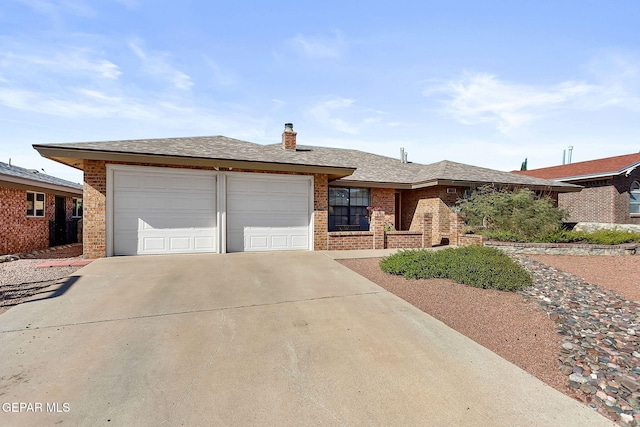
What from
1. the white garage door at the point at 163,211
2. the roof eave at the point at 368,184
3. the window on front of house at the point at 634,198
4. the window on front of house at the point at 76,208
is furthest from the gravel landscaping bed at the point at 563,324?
the window on front of house at the point at 76,208

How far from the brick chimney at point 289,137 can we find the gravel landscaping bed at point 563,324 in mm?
8085

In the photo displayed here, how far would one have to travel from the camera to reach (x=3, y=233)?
10.3 m

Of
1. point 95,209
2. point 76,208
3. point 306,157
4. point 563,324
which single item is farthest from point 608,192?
point 76,208

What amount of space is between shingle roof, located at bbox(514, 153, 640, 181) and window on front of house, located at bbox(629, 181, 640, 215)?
155cm

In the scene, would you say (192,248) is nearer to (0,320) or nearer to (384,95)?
(0,320)

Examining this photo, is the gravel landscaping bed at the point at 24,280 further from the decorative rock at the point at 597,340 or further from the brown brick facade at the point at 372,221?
the decorative rock at the point at 597,340

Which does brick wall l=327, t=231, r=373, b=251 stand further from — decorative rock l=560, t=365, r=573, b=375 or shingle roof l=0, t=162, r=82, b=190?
shingle roof l=0, t=162, r=82, b=190

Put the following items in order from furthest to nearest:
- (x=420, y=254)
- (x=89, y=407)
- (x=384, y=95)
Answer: (x=384, y=95) → (x=420, y=254) → (x=89, y=407)

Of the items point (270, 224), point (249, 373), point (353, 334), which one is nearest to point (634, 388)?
point (353, 334)

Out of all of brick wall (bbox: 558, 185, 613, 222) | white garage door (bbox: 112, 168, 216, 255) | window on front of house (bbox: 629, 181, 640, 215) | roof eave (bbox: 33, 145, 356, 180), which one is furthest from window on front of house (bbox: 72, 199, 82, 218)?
window on front of house (bbox: 629, 181, 640, 215)

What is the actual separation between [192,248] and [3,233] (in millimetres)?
7164

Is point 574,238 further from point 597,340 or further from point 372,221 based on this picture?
point 597,340

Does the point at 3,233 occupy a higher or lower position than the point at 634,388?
higher

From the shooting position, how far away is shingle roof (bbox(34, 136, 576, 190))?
888 centimetres
